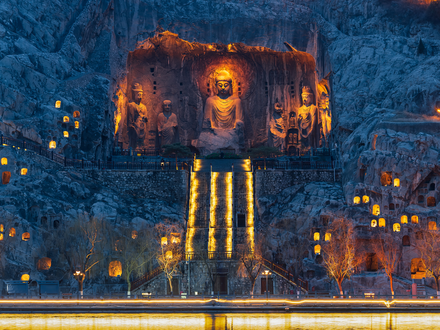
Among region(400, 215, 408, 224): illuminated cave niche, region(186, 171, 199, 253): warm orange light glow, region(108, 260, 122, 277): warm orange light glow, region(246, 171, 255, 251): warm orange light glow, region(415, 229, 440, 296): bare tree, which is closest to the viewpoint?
region(415, 229, 440, 296): bare tree

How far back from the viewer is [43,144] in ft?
212

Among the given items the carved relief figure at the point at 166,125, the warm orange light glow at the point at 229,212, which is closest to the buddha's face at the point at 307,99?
the carved relief figure at the point at 166,125

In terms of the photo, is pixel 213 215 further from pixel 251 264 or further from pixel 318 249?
pixel 318 249

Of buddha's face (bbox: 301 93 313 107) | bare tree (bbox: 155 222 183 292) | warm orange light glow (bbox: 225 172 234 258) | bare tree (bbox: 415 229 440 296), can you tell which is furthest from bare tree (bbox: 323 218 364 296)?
buddha's face (bbox: 301 93 313 107)

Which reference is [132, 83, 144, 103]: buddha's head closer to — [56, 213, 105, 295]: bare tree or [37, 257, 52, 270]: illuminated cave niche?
[56, 213, 105, 295]: bare tree

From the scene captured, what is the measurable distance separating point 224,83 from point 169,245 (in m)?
28.9

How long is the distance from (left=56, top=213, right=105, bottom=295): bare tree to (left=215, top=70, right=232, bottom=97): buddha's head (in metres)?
29.6

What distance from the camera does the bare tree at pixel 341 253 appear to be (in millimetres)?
55125

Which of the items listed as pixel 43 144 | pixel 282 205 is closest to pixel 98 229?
A: pixel 43 144

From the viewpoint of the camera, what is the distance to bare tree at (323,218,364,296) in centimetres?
5512

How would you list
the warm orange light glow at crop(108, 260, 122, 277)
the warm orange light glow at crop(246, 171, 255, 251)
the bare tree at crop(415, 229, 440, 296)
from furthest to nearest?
the warm orange light glow at crop(246, 171, 255, 251) < the warm orange light glow at crop(108, 260, 122, 277) < the bare tree at crop(415, 229, 440, 296)

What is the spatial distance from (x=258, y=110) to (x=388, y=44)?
1976 cm

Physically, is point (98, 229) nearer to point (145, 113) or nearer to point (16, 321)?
point (16, 321)

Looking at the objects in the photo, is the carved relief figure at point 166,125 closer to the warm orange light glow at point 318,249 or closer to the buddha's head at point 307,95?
the buddha's head at point 307,95
